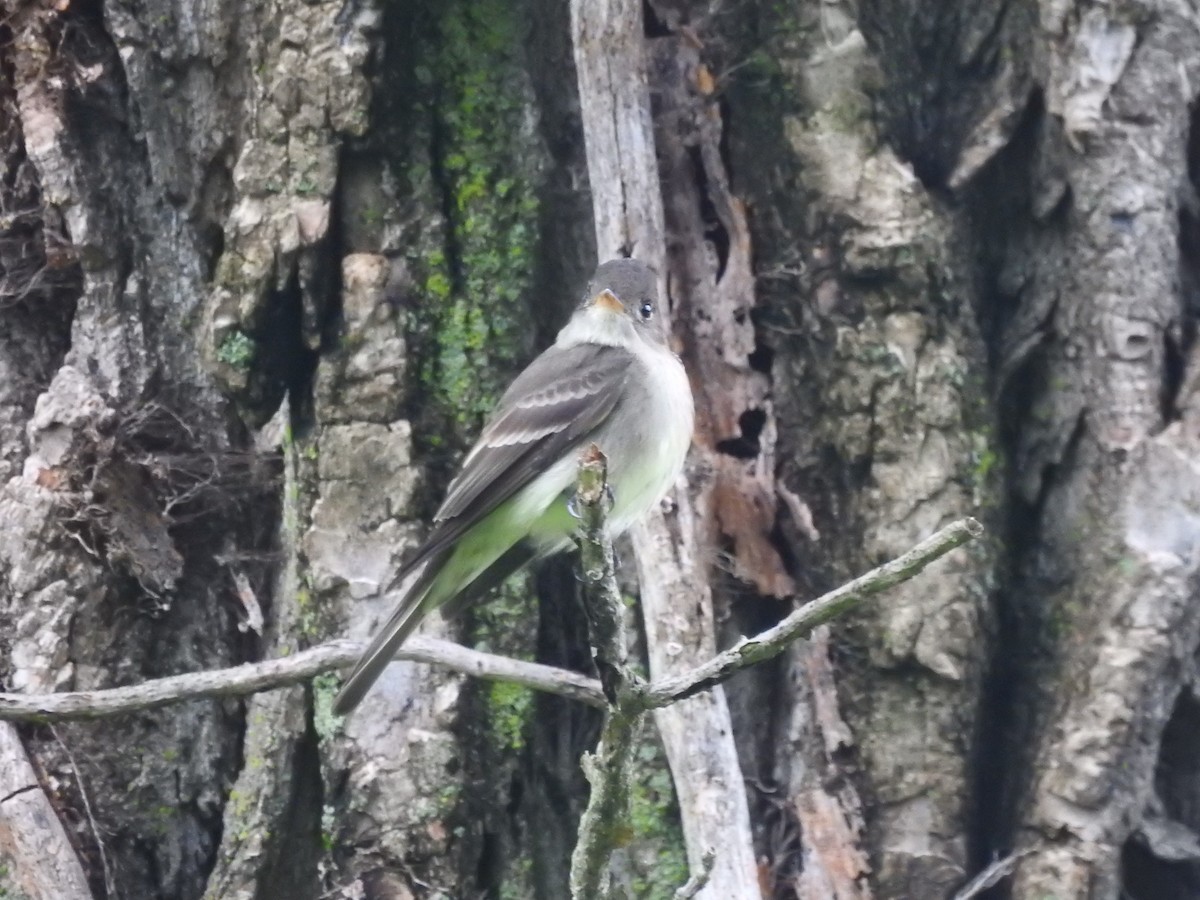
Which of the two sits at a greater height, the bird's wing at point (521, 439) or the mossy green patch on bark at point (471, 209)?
the mossy green patch on bark at point (471, 209)

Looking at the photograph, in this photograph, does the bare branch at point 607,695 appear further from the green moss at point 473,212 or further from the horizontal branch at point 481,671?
the green moss at point 473,212

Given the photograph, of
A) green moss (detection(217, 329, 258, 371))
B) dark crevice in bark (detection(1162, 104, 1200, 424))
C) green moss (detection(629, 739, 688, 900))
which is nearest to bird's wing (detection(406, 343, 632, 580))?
green moss (detection(217, 329, 258, 371))

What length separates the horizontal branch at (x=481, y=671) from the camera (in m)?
2.86

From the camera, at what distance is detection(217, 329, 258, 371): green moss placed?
4699 millimetres

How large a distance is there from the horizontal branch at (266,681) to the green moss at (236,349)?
1.14 metres

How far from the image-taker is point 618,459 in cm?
439

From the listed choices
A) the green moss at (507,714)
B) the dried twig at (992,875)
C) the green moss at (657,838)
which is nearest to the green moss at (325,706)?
the green moss at (507,714)

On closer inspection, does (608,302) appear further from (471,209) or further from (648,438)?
(471,209)

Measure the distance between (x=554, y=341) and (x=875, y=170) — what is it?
3.58ft

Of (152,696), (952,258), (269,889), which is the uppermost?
(952,258)

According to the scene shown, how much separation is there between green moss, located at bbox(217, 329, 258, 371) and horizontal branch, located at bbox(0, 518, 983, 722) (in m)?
1.15

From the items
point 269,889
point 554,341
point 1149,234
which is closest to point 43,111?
Answer: point 554,341

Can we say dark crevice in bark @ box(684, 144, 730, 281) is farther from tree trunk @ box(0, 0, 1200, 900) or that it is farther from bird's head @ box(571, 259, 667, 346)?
bird's head @ box(571, 259, 667, 346)

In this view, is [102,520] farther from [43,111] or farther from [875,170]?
[875,170]
